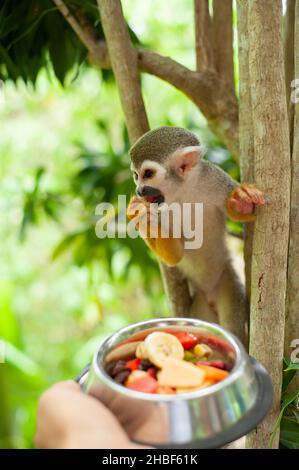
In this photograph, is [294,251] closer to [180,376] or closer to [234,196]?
[234,196]

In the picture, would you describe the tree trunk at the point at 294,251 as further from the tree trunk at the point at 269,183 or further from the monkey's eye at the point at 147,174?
the monkey's eye at the point at 147,174

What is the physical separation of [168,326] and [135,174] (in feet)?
2.65

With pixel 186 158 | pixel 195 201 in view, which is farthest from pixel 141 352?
pixel 195 201

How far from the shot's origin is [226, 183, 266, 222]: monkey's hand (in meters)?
1.58

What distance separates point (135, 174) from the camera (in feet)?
6.57

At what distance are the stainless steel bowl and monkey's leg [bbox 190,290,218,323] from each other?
1.25m

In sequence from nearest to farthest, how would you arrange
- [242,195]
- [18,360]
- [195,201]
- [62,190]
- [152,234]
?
[242,195] → [152,234] → [195,201] → [62,190] → [18,360]

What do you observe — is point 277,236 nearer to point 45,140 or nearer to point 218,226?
point 218,226

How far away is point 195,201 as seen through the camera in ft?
7.18

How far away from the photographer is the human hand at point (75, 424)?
1026 mm

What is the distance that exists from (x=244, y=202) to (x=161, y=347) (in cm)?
66

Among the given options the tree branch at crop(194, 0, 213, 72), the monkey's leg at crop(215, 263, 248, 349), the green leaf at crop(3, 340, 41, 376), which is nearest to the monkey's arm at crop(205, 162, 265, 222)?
the monkey's leg at crop(215, 263, 248, 349)

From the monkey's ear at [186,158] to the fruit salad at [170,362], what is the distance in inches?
32.6

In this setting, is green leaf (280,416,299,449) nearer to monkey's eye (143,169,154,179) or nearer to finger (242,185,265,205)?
finger (242,185,265,205)
